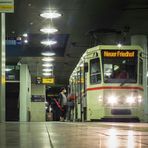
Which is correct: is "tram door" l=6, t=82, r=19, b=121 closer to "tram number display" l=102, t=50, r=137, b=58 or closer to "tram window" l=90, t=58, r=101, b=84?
"tram window" l=90, t=58, r=101, b=84

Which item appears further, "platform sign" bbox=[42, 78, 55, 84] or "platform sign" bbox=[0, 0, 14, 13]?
"platform sign" bbox=[42, 78, 55, 84]

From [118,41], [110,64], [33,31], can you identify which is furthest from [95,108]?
[118,41]

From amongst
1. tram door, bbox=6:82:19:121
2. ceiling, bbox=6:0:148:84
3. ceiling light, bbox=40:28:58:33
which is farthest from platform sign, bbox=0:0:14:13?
tram door, bbox=6:82:19:121

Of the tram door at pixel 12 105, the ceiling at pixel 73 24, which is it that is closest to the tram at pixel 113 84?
the ceiling at pixel 73 24

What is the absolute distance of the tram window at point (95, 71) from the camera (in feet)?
67.6

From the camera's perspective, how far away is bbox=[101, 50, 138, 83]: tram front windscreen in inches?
803

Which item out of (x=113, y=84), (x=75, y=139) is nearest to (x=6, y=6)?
(x=113, y=84)

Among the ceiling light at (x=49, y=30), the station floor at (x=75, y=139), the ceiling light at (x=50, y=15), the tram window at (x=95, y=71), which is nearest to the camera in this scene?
the station floor at (x=75, y=139)

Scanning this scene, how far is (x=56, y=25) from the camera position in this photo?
2542cm

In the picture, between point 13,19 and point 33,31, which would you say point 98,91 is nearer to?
point 13,19

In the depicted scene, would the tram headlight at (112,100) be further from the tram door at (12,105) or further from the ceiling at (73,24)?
the tram door at (12,105)

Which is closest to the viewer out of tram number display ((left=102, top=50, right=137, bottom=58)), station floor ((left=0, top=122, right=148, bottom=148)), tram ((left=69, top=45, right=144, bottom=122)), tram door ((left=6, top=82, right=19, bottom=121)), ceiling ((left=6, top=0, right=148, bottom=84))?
station floor ((left=0, top=122, right=148, bottom=148))

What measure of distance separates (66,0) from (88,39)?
1049cm

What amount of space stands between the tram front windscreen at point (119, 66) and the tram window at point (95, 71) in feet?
0.86
